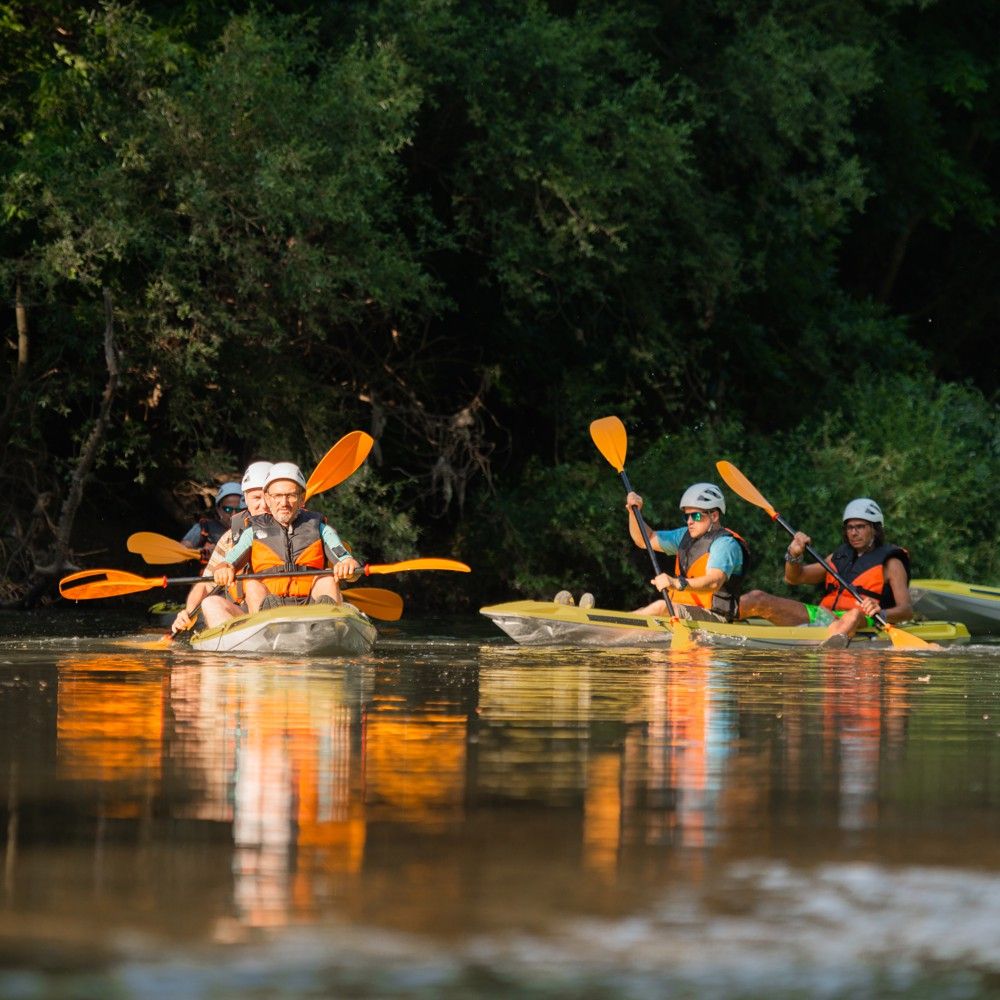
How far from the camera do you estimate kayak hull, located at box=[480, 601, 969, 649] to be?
1504 centimetres

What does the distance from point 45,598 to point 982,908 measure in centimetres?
1702

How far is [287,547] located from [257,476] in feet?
1.64

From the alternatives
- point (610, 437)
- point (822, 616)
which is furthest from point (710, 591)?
point (610, 437)

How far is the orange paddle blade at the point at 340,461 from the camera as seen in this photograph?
16.0 metres

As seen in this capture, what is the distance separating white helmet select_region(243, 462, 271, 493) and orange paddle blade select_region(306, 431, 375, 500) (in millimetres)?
1873

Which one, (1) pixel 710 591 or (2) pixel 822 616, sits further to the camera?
(2) pixel 822 616

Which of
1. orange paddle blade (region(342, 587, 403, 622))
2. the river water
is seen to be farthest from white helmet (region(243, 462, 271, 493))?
the river water

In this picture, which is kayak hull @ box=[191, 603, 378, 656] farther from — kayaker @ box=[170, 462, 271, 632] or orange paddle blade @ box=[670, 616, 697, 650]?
orange paddle blade @ box=[670, 616, 697, 650]

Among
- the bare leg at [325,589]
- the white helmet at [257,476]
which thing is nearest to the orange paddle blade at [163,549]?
the white helmet at [257,476]

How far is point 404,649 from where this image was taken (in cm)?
1473

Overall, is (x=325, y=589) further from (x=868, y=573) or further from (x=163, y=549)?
(x=868, y=573)

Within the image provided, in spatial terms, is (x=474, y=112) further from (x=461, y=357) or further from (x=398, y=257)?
(x=461, y=357)

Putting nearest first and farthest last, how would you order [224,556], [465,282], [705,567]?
1. [224,556]
2. [705,567]
3. [465,282]

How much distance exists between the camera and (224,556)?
14.2 meters
